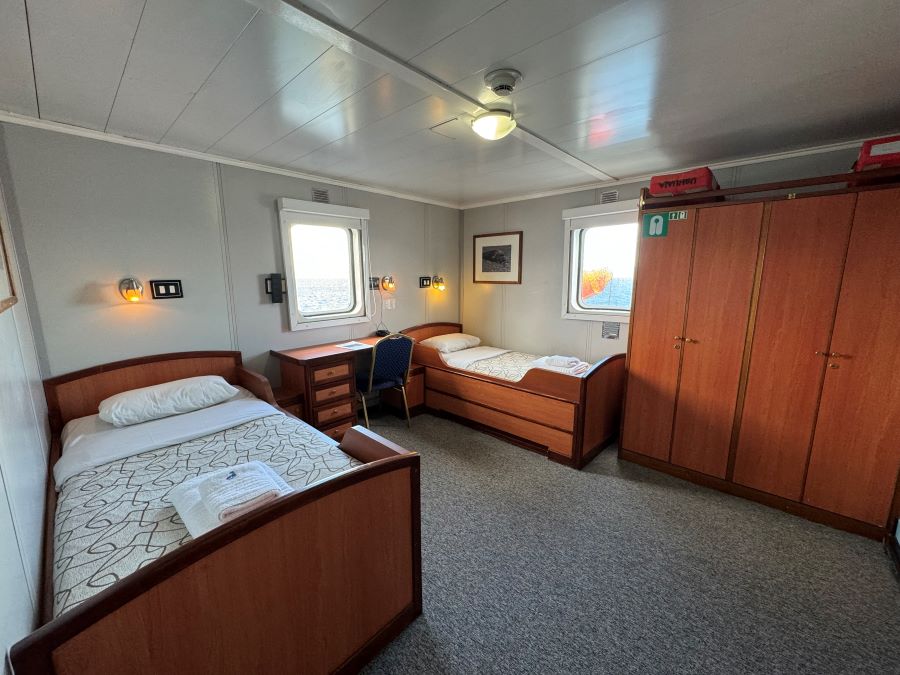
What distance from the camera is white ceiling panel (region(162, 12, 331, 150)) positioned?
131cm

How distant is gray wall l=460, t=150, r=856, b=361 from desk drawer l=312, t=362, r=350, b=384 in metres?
2.06

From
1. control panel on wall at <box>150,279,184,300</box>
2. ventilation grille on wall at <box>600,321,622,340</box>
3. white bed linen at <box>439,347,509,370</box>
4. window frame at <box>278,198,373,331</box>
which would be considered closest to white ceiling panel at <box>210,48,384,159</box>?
window frame at <box>278,198,373,331</box>

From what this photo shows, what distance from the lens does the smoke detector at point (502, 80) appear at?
1.54 meters

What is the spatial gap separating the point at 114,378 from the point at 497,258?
12.0 ft

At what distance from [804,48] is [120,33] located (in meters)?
2.49

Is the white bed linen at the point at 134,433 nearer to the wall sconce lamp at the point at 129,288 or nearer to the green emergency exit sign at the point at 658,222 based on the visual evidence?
the wall sconce lamp at the point at 129,288

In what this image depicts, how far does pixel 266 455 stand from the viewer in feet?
6.19

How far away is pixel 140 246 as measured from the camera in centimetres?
250

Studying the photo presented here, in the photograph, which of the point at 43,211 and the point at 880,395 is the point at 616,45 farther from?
the point at 43,211

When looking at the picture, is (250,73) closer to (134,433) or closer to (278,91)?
(278,91)

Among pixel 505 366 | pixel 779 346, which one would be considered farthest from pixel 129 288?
pixel 779 346

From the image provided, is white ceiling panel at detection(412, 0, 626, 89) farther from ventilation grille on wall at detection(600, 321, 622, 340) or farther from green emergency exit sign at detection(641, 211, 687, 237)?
ventilation grille on wall at detection(600, 321, 622, 340)

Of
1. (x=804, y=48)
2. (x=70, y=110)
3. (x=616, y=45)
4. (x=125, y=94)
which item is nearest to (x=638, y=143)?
(x=804, y=48)

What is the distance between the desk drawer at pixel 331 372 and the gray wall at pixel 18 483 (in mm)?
1537
